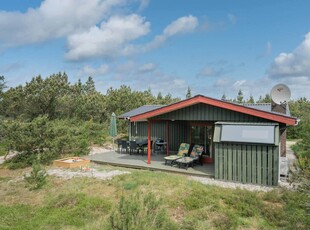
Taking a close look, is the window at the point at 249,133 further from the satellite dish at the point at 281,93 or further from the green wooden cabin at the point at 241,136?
the satellite dish at the point at 281,93

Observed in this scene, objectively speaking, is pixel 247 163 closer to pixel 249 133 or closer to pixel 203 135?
pixel 249 133

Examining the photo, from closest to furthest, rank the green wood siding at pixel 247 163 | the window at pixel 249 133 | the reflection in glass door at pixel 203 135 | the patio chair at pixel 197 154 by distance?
the green wood siding at pixel 247 163 < the window at pixel 249 133 < the patio chair at pixel 197 154 < the reflection in glass door at pixel 203 135

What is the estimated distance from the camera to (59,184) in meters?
8.16

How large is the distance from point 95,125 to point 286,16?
554 inches

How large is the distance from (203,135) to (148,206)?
25.5ft

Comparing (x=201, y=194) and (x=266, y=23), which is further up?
(x=266, y=23)

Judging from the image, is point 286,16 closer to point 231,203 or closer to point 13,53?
point 231,203

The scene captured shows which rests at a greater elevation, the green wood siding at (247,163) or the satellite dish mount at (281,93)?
the satellite dish mount at (281,93)

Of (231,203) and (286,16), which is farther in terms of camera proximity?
(286,16)

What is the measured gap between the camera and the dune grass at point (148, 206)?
447cm

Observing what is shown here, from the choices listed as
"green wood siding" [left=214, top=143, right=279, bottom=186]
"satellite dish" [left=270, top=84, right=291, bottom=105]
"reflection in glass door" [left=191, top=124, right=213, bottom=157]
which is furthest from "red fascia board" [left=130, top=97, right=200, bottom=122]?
"satellite dish" [left=270, top=84, right=291, bottom=105]

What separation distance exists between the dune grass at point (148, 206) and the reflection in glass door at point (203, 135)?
395 cm

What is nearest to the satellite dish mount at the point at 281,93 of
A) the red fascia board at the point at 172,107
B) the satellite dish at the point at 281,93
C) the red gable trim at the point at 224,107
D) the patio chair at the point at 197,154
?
the satellite dish at the point at 281,93

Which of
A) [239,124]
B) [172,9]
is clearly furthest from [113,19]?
[239,124]
